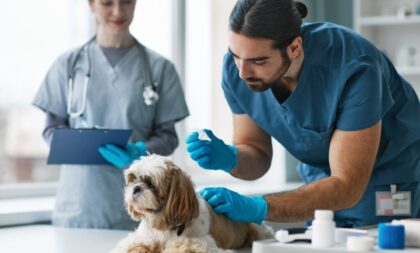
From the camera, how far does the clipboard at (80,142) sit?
243cm

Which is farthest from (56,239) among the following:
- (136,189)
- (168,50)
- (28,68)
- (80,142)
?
(168,50)

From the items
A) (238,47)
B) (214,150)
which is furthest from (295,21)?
(214,150)

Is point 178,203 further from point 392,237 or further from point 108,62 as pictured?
point 108,62

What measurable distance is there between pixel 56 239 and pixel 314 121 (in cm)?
88

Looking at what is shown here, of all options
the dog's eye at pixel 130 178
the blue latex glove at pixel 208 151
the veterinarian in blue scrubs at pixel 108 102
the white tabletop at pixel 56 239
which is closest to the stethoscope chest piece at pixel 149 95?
the veterinarian in blue scrubs at pixel 108 102

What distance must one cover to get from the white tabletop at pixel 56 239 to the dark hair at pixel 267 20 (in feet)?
1.77

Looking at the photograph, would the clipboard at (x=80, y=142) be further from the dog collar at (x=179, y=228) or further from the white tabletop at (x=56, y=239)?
the dog collar at (x=179, y=228)

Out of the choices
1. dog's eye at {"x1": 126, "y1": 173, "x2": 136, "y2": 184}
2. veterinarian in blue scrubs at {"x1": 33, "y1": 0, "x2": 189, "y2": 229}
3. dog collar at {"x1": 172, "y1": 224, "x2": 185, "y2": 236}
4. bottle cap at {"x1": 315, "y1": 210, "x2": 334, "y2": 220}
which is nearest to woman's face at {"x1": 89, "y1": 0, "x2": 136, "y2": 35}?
veterinarian in blue scrubs at {"x1": 33, "y1": 0, "x2": 189, "y2": 229}

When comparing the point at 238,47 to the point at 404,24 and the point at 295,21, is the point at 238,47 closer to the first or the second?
the point at 295,21

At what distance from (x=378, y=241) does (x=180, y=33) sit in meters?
2.74

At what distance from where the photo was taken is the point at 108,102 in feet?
8.79

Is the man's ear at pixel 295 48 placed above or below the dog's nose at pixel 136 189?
above

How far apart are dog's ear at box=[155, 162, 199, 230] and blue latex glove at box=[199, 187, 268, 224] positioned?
0.32ft

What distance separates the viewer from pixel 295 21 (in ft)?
6.18
